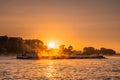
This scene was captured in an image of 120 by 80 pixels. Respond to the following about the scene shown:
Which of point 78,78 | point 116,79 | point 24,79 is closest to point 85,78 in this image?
point 78,78

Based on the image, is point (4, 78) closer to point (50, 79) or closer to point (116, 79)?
point (50, 79)

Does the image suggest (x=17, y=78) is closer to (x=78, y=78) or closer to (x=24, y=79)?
(x=24, y=79)

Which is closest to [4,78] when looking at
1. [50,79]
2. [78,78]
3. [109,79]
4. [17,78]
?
[17,78]

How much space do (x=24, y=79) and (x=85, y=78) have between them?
15.1 meters

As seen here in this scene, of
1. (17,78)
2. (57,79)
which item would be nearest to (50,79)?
(57,79)

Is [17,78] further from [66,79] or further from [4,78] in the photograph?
[66,79]

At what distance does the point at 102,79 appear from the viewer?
306 ft

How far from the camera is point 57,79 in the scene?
93500 millimetres

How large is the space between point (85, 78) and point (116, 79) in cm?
782

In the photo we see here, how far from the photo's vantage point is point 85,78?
3757 inches

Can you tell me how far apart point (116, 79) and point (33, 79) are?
19471 mm

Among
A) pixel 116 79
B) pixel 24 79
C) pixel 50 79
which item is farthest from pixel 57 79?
pixel 116 79

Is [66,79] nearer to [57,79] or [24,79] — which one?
[57,79]

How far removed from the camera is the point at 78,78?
95125 millimetres
